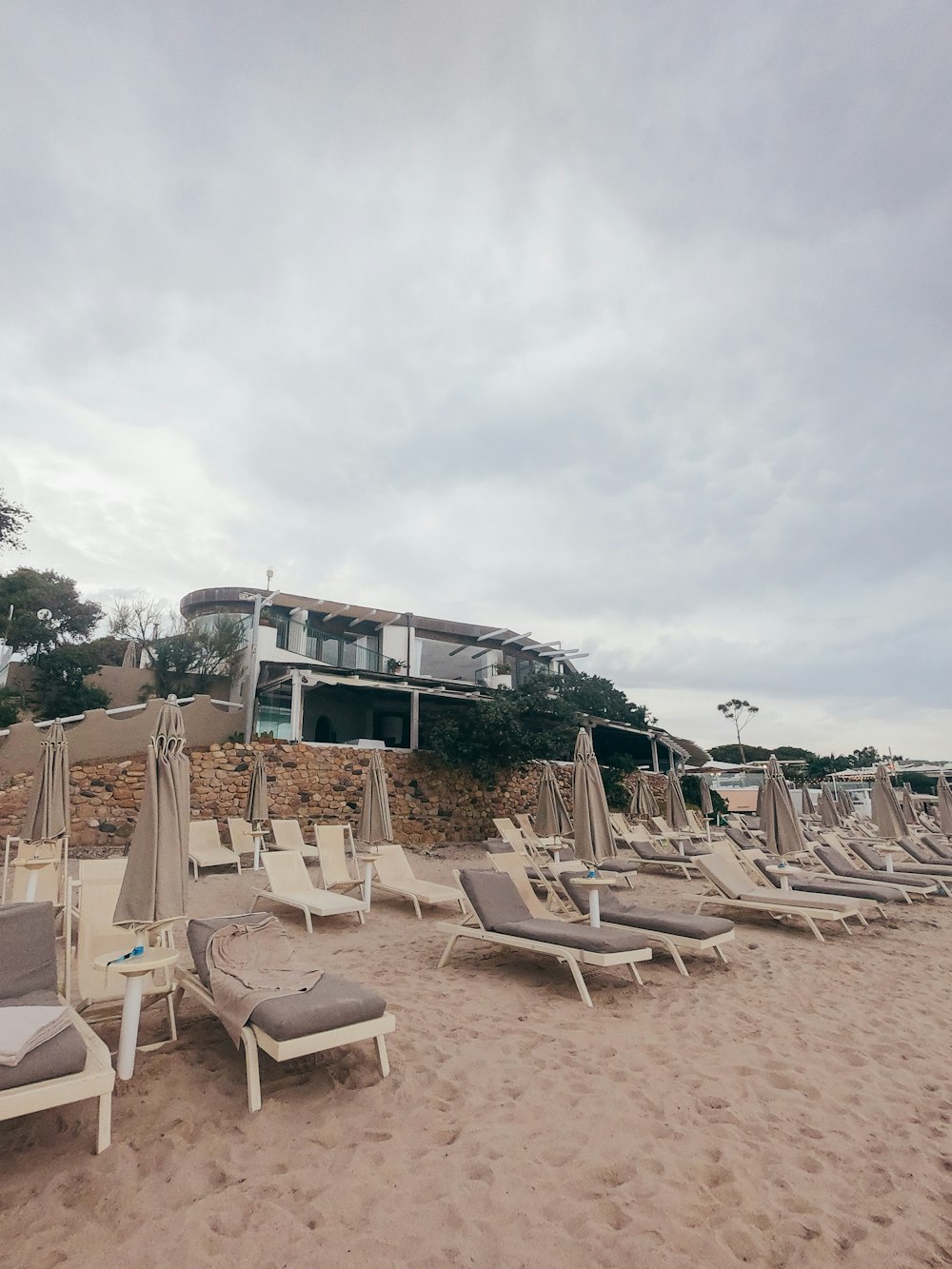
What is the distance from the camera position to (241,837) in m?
11.2

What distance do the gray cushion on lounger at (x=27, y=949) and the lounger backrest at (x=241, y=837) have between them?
26.4ft

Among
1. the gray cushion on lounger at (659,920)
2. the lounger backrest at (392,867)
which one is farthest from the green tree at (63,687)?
the gray cushion on lounger at (659,920)

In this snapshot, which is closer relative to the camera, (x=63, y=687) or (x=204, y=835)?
(x=204, y=835)

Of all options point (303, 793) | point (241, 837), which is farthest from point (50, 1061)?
point (303, 793)

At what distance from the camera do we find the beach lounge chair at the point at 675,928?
5.17 meters

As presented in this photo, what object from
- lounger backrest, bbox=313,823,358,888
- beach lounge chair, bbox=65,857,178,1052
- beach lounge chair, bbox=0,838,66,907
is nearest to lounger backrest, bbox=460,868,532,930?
beach lounge chair, bbox=65,857,178,1052

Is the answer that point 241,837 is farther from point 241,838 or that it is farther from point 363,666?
point 363,666

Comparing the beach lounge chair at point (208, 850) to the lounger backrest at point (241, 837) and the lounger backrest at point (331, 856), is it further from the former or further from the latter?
the lounger backrest at point (331, 856)

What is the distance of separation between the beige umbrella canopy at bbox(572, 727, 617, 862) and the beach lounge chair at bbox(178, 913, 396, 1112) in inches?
138

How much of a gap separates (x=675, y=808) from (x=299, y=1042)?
12.7m

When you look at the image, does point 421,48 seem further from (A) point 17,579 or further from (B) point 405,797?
(A) point 17,579

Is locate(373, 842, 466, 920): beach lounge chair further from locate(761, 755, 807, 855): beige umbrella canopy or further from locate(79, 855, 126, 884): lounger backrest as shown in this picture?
locate(761, 755, 807, 855): beige umbrella canopy

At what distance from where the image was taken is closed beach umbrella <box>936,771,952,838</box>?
1410cm

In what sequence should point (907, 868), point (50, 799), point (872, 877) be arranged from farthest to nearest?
point (907, 868) < point (872, 877) < point (50, 799)
